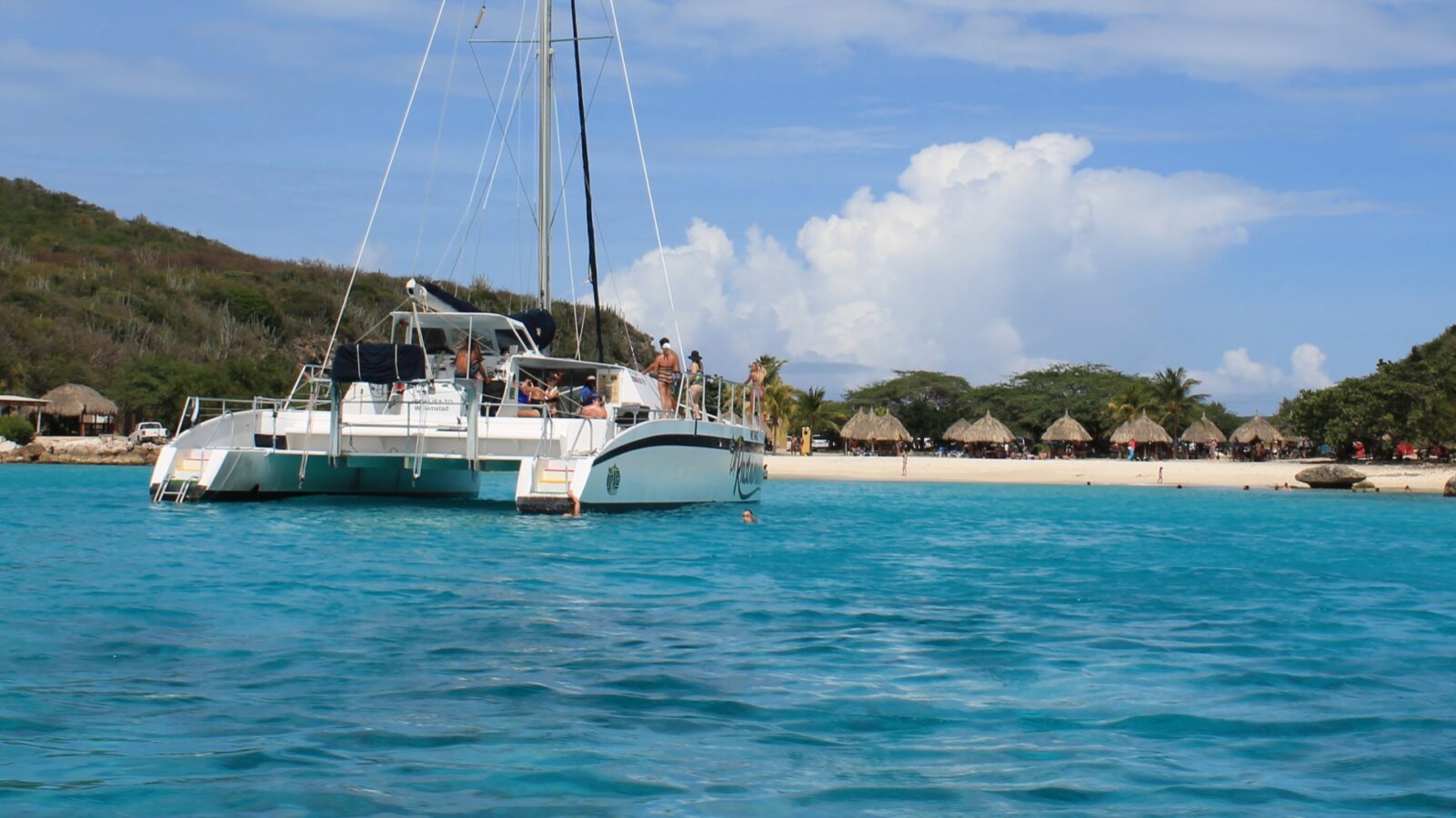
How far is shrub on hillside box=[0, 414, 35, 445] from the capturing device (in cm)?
4541

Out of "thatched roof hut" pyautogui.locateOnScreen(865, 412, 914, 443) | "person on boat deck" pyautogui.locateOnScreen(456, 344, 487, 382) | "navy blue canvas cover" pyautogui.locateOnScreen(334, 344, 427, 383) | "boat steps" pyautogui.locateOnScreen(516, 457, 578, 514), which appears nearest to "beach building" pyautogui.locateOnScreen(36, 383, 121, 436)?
"thatched roof hut" pyautogui.locateOnScreen(865, 412, 914, 443)

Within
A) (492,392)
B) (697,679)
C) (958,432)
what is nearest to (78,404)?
(492,392)

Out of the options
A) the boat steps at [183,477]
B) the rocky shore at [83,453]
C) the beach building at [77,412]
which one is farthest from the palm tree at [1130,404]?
the boat steps at [183,477]

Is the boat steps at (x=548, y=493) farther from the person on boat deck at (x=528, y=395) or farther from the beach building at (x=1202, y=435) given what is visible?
the beach building at (x=1202, y=435)

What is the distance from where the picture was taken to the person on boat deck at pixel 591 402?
1831 cm

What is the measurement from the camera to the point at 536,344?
20625 millimetres

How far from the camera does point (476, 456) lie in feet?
56.6

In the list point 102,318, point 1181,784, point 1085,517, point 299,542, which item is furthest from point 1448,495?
point 102,318

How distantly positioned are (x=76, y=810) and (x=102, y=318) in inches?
2624

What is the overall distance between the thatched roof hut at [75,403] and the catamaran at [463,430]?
113ft

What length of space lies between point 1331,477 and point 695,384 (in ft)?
94.5

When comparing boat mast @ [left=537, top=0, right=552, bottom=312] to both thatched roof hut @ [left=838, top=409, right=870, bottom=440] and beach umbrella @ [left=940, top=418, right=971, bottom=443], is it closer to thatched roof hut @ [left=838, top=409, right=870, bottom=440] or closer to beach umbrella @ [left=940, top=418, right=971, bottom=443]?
thatched roof hut @ [left=838, top=409, right=870, bottom=440]

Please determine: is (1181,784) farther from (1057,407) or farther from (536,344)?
(1057,407)

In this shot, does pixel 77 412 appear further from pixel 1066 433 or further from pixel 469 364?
pixel 1066 433
